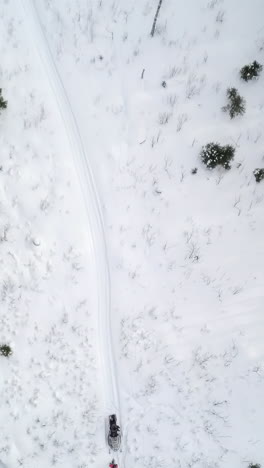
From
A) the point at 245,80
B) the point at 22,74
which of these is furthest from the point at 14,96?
the point at 245,80

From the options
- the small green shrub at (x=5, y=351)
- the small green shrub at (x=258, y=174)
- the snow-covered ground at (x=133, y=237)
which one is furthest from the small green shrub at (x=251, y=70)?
the small green shrub at (x=5, y=351)

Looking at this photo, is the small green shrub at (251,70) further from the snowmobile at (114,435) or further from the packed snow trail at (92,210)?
the snowmobile at (114,435)

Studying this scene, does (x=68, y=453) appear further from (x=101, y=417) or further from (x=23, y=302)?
(x=23, y=302)

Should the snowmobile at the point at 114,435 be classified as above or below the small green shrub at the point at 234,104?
below

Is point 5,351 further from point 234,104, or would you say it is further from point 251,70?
point 251,70

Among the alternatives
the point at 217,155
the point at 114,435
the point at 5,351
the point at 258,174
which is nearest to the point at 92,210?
the point at 217,155

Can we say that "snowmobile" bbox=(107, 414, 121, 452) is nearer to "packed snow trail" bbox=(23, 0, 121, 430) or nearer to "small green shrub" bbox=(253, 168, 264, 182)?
"packed snow trail" bbox=(23, 0, 121, 430)
